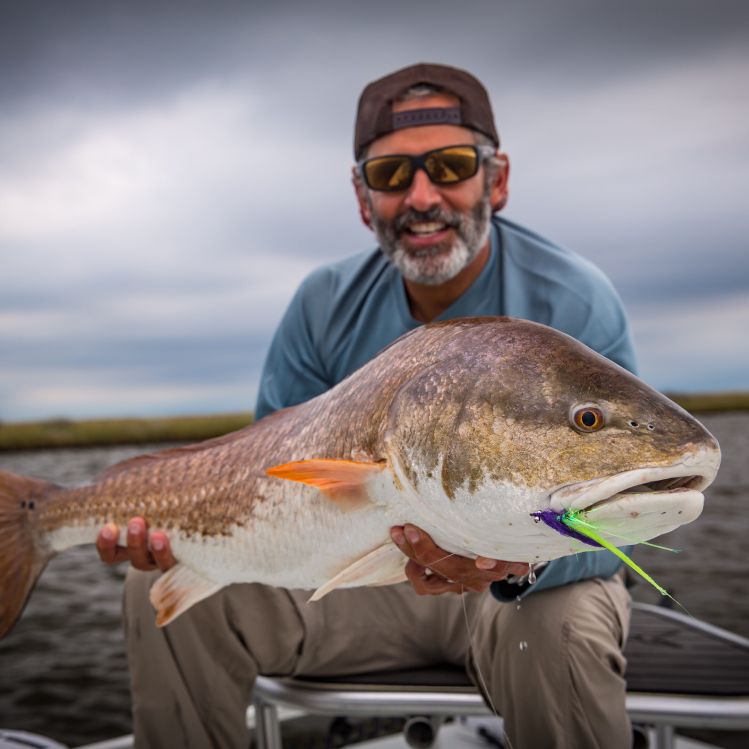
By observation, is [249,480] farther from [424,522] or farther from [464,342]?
[464,342]

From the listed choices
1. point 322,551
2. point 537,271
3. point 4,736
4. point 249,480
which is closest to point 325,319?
point 537,271

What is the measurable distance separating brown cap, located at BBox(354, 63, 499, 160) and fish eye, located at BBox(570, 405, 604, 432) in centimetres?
215

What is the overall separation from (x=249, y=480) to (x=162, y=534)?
470mm

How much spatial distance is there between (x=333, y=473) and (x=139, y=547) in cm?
121

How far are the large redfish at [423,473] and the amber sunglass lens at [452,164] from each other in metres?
1.34

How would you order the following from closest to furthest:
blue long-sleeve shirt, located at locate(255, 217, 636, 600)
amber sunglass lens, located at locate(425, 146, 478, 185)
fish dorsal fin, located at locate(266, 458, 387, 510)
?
fish dorsal fin, located at locate(266, 458, 387, 510) < blue long-sleeve shirt, located at locate(255, 217, 636, 600) < amber sunglass lens, located at locate(425, 146, 478, 185)

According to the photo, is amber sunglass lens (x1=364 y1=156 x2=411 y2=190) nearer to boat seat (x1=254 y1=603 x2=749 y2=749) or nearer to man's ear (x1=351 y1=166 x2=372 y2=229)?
man's ear (x1=351 y1=166 x2=372 y2=229)

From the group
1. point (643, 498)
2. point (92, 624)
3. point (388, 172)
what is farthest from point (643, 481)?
point (92, 624)

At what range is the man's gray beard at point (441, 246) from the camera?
11.5ft

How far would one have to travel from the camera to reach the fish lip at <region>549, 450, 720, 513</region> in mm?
1661

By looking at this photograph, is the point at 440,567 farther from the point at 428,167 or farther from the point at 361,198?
the point at 361,198

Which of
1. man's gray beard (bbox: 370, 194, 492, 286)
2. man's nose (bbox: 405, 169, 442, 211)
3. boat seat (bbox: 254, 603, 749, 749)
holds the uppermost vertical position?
man's nose (bbox: 405, 169, 442, 211)

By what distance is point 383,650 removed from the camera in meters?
3.50

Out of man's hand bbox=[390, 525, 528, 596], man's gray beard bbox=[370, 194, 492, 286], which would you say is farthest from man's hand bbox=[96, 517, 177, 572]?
man's gray beard bbox=[370, 194, 492, 286]
